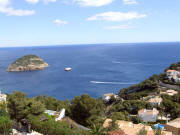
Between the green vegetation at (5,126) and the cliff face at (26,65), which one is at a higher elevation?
the green vegetation at (5,126)

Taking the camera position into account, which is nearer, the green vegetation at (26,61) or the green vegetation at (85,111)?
the green vegetation at (85,111)

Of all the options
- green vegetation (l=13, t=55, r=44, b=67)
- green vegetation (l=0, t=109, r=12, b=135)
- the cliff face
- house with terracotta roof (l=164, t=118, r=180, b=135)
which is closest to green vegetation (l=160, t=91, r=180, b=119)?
house with terracotta roof (l=164, t=118, r=180, b=135)

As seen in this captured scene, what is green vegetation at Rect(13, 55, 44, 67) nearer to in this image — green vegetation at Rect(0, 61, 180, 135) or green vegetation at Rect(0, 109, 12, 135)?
green vegetation at Rect(0, 61, 180, 135)

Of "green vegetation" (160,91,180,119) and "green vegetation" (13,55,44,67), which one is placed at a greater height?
"green vegetation" (13,55,44,67)

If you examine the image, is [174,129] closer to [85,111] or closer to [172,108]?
[172,108]

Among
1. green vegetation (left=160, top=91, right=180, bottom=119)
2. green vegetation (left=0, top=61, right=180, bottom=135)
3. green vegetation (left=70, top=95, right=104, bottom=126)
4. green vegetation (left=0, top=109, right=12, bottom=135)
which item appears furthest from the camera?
green vegetation (left=160, top=91, right=180, bottom=119)

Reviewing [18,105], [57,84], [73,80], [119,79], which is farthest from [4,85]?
[18,105]

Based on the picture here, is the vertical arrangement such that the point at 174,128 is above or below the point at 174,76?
below

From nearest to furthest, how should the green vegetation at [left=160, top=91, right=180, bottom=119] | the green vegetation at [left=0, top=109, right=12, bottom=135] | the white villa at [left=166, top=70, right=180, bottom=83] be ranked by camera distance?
the green vegetation at [left=0, top=109, right=12, bottom=135] < the green vegetation at [left=160, top=91, right=180, bottom=119] < the white villa at [left=166, top=70, right=180, bottom=83]

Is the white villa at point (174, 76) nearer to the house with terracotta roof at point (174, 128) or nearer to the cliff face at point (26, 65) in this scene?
the house with terracotta roof at point (174, 128)

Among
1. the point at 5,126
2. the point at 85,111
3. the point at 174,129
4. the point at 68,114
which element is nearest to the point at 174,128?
the point at 174,129

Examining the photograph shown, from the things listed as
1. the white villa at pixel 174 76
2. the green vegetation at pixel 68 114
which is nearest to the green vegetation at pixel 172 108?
the green vegetation at pixel 68 114

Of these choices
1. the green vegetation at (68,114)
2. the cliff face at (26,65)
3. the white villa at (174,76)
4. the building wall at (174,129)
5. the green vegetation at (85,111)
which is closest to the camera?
the green vegetation at (68,114)

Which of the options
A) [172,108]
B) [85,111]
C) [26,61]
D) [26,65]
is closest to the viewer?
[85,111]
